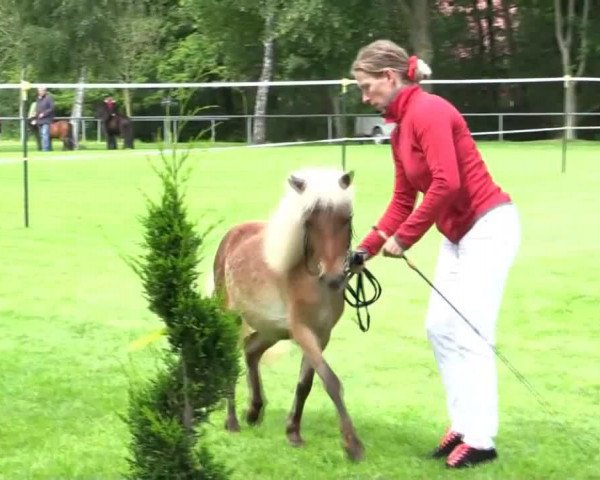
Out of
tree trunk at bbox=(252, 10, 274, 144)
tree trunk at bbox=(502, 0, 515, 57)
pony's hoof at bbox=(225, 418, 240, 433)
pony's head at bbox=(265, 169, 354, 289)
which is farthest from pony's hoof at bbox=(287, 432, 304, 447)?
tree trunk at bbox=(502, 0, 515, 57)

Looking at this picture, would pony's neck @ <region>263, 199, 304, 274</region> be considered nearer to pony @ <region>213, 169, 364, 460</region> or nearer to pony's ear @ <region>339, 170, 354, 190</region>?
pony @ <region>213, 169, 364, 460</region>

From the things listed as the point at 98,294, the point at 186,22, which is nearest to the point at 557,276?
the point at 98,294

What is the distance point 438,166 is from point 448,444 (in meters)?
1.37

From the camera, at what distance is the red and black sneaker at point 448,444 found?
17.3ft

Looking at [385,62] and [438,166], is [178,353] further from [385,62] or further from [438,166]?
[385,62]

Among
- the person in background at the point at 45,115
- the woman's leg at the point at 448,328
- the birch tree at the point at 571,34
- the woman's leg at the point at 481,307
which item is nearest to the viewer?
the woman's leg at the point at 481,307

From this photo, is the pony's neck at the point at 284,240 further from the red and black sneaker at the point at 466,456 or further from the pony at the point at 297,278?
the red and black sneaker at the point at 466,456

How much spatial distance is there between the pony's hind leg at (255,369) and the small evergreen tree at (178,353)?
7.37ft

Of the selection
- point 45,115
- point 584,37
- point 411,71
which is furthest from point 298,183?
point 584,37

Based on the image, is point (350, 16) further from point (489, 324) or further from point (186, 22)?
point (489, 324)

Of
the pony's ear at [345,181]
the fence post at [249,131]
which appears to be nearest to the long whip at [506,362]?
the pony's ear at [345,181]

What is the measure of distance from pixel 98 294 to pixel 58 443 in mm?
4137

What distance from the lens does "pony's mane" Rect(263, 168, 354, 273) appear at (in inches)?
194

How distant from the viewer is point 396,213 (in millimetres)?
5332
